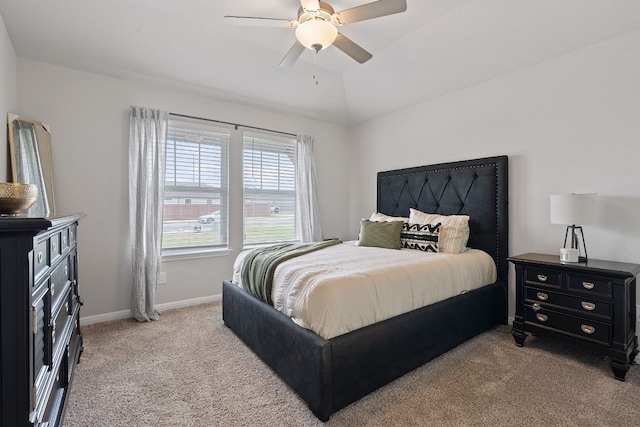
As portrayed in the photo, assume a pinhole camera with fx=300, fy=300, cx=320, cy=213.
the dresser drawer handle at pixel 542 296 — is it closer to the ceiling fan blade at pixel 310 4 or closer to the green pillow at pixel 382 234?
the green pillow at pixel 382 234

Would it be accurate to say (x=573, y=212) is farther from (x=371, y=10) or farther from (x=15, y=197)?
(x=15, y=197)

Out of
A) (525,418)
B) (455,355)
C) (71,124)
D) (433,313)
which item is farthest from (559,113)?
(71,124)

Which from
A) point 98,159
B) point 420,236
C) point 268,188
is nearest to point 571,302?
point 420,236

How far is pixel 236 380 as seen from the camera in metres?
2.04

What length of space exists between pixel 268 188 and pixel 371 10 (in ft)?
8.79

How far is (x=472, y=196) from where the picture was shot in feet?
10.7

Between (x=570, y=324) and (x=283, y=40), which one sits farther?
(x=283, y=40)

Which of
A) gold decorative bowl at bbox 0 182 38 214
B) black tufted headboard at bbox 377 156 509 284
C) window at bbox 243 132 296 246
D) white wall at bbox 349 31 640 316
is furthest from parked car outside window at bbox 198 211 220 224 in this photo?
white wall at bbox 349 31 640 316

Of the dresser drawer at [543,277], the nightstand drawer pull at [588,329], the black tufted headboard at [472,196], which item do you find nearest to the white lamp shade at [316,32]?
the black tufted headboard at [472,196]

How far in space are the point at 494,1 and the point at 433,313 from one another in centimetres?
253

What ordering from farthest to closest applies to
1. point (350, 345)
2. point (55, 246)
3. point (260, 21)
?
point (260, 21)
point (350, 345)
point (55, 246)

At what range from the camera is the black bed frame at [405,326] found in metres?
1.70

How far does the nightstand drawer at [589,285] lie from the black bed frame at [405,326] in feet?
2.16

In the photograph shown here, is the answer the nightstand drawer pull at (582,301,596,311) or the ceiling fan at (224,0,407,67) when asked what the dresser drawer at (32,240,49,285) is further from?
the nightstand drawer pull at (582,301,596,311)
